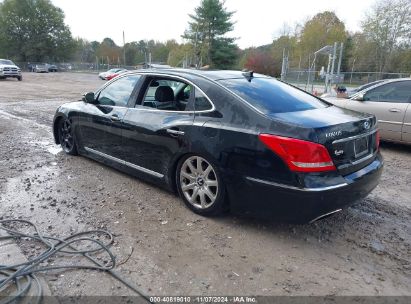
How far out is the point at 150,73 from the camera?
4.54 m

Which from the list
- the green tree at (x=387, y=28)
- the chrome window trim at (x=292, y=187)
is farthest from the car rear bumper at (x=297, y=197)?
the green tree at (x=387, y=28)

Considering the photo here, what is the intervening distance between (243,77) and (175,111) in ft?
2.98

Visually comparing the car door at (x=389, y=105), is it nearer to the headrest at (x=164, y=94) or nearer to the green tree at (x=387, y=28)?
the headrest at (x=164, y=94)

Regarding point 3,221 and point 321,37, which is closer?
point 3,221

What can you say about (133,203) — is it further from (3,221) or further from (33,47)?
(33,47)

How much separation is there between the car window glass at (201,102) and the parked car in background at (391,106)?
4.52 m

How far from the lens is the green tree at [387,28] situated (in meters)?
41.3

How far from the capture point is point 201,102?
3.81 meters

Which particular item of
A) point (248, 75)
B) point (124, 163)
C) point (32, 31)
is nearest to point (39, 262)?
point (124, 163)

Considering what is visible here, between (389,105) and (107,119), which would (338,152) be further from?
(389,105)

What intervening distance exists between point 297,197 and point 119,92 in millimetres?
2964

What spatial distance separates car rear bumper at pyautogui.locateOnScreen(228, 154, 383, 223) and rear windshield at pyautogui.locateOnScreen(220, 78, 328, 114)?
753 mm

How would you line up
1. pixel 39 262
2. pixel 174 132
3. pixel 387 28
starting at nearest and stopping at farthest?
pixel 39 262
pixel 174 132
pixel 387 28

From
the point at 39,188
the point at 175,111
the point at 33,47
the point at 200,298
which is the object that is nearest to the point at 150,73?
the point at 175,111
